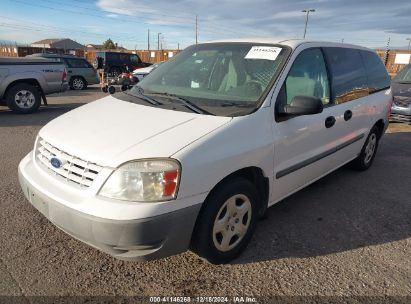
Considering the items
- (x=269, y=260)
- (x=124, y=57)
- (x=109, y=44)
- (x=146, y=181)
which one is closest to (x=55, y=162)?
(x=146, y=181)

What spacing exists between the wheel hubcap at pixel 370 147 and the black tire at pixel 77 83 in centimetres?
1435

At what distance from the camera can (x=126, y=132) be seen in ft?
8.56

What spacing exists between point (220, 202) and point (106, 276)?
1046 millimetres

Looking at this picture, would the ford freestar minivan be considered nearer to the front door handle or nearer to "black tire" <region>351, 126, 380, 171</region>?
the front door handle

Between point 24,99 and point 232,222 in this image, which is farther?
point 24,99

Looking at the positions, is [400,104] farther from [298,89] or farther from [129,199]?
[129,199]

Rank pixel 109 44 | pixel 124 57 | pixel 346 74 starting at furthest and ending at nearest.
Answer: pixel 109 44, pixel 124 57, pixel 346 74

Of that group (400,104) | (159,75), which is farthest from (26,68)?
(400,104)

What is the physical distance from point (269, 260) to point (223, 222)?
0.60 m

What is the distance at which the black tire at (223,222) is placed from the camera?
2539 millimetres

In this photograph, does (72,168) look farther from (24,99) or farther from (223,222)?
(24,99)

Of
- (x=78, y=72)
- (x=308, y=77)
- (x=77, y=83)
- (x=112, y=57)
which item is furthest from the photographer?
(x=112, y=57)

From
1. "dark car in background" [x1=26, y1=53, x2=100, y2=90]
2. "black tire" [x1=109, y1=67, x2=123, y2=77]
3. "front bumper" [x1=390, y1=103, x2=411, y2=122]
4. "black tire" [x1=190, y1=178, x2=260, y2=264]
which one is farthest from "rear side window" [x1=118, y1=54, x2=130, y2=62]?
"black tire" [x1=190, y1=178, x2=260, y2=264]

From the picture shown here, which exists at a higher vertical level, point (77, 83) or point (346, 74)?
point (346, 74)
